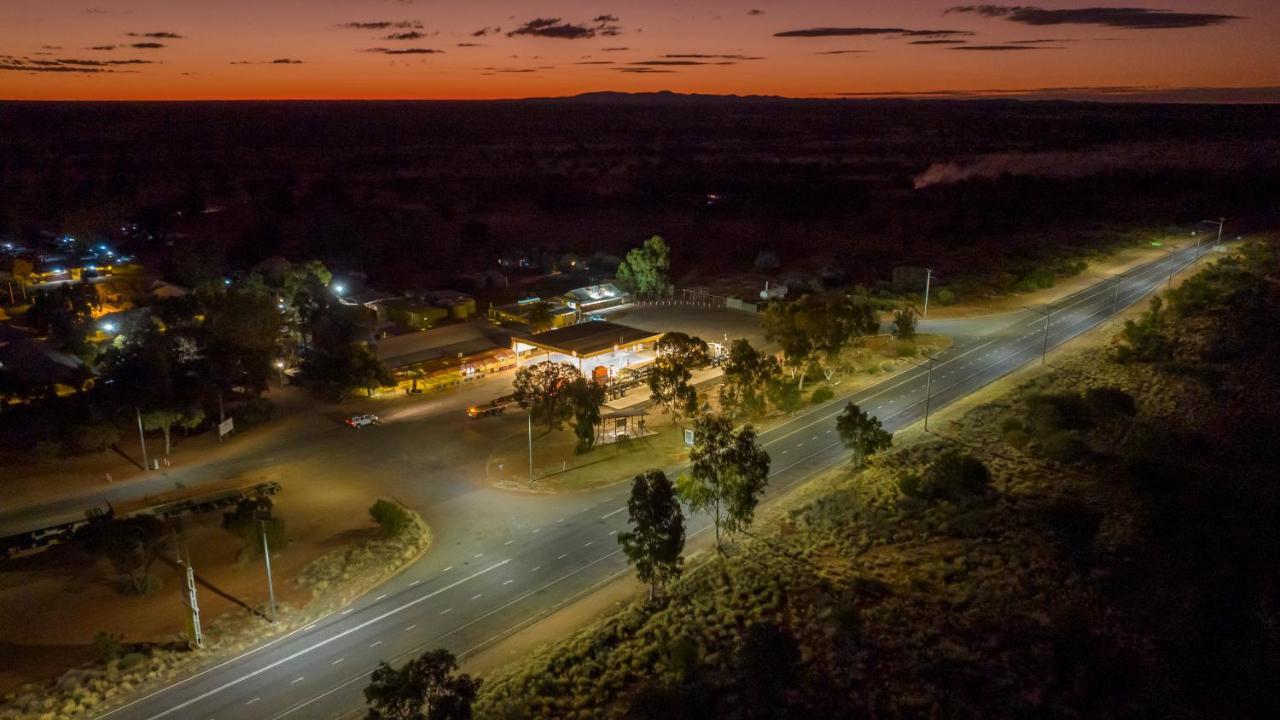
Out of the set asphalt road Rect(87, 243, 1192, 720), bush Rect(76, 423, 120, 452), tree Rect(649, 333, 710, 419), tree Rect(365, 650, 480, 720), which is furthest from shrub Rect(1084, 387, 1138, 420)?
bush Rect(76, 423, 120, 452)

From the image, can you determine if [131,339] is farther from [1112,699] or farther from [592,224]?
[592,224]

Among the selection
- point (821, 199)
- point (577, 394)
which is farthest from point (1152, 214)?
point (577, 394)

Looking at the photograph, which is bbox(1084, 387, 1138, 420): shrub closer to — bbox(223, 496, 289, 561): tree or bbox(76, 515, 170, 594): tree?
bbox(223, 496, 289, 561): tree

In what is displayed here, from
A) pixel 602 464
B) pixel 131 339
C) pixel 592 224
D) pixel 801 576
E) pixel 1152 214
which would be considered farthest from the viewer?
pixel 1152 214

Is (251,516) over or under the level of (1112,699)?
over

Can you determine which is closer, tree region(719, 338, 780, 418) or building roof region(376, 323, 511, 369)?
tree region(719, 338, 780, 418)

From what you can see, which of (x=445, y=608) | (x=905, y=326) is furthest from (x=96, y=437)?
(x=905, y=326)
